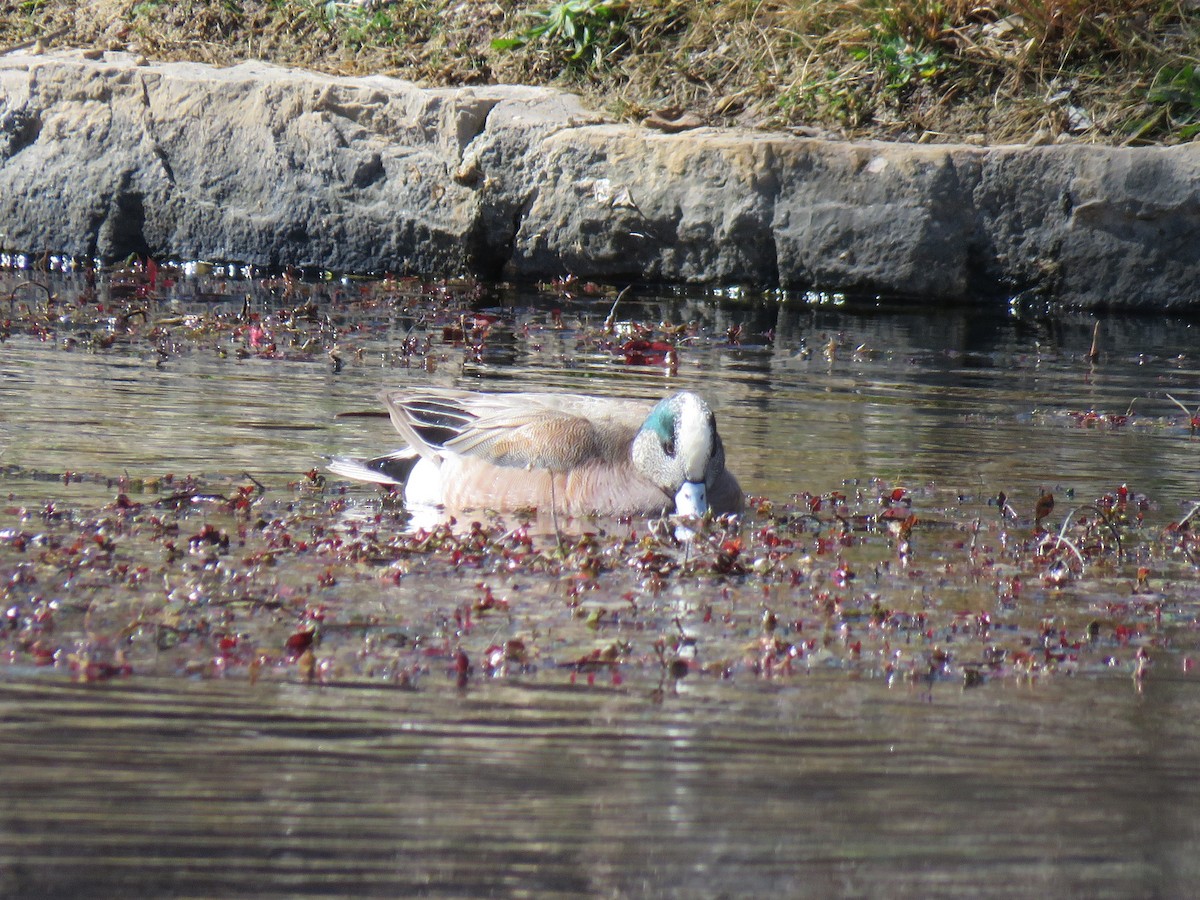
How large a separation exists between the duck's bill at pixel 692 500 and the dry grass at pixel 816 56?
5.82 meters

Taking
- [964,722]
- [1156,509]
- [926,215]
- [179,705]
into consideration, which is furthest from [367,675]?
[926,215]

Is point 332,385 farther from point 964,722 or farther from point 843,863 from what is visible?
point 843,863

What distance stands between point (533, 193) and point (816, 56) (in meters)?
2.09

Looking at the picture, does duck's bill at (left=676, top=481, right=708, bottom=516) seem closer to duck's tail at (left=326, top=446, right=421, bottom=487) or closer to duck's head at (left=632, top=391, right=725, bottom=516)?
duck's head at (left=632, top=391, right=725, bottom=516)

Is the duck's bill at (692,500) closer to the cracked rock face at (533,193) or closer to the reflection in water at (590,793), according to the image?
the reflection in water at (590,793)

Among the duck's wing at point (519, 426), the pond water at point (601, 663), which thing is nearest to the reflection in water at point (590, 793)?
the pond water at point (601, 663)

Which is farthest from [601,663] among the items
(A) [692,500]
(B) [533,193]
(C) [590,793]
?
(B) [533,193]

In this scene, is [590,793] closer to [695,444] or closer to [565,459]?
[695,444]

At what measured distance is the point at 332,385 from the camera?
7.82 m

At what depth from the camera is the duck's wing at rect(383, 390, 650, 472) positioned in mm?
5770

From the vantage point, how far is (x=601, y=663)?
149 inches

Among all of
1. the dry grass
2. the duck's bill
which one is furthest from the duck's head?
the dry grass

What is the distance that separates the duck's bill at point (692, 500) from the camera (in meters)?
5.41

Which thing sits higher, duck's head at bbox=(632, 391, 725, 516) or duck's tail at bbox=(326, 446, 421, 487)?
duck's head at bbox=(632, 391, 725, 516)
